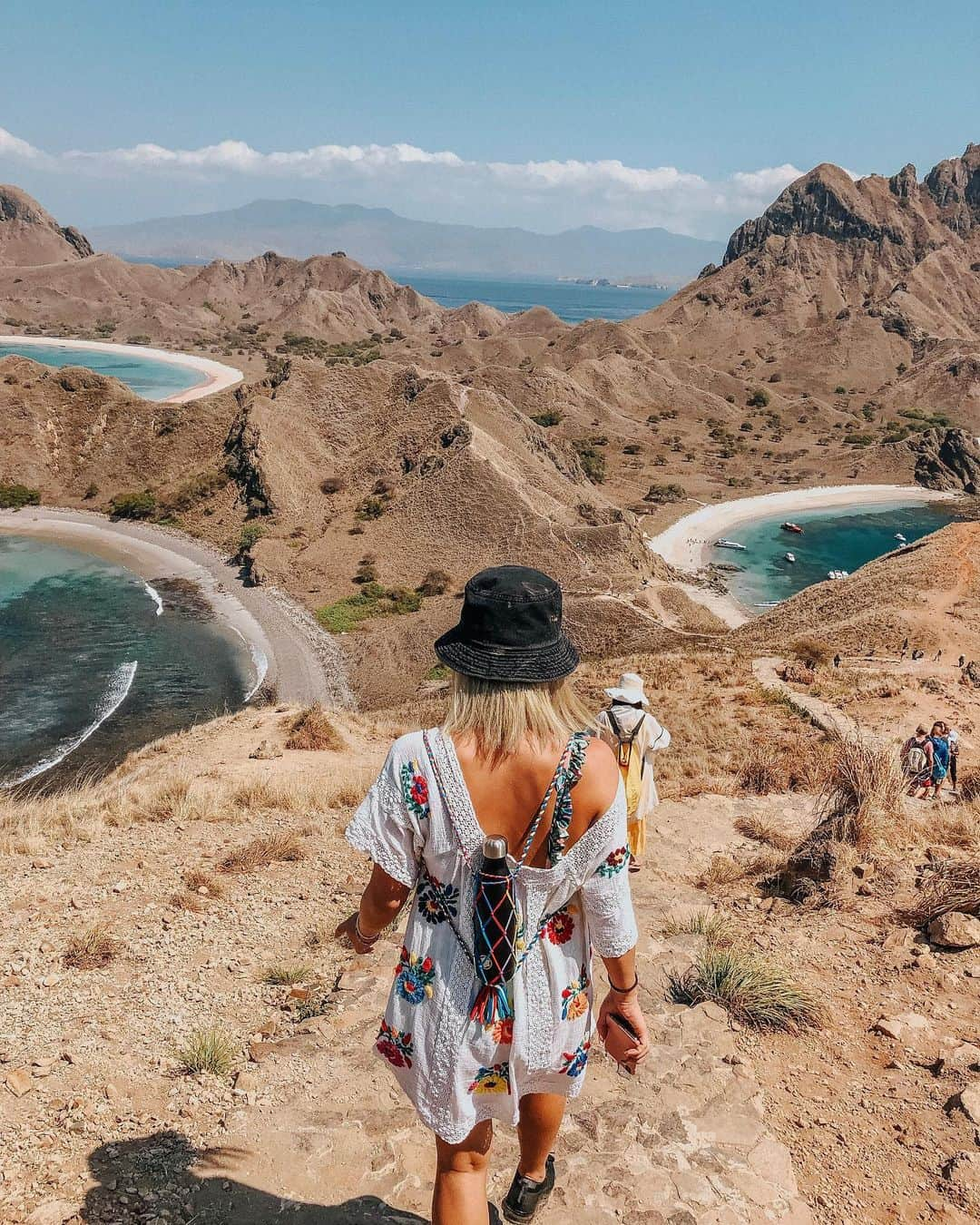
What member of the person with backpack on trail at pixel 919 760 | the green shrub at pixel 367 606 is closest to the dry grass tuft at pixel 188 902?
the person with backpack on trail at pixel 919 760

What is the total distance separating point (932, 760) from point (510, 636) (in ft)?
33.5

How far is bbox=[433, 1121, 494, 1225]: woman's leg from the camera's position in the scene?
8.51 ft

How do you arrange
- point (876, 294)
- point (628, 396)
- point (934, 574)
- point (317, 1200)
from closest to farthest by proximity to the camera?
1. point (317, 1200)
2. point (934, 574)
3. point (628, 396)
4. point (876, 294)

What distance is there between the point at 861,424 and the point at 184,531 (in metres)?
72.0

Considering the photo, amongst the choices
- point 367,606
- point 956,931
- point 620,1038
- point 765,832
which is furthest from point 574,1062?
point 367,606

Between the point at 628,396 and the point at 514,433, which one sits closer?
the point at 514,433

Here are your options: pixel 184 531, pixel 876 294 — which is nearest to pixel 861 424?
pixel 876 294

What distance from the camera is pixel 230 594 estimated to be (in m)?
35.8

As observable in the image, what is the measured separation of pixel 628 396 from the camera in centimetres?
8169

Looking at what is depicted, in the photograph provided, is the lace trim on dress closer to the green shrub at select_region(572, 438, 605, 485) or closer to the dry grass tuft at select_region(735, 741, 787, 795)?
the dry grass tuft at select_region(735, 741, 787, 795)

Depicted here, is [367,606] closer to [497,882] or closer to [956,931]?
[956,931]

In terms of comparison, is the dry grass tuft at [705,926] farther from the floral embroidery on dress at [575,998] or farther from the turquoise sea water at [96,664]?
the turquoise sea water at [96,664]

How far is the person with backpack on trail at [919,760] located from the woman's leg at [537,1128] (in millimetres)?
8805

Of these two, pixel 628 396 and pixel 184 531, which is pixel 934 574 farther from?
pixel 628 396
